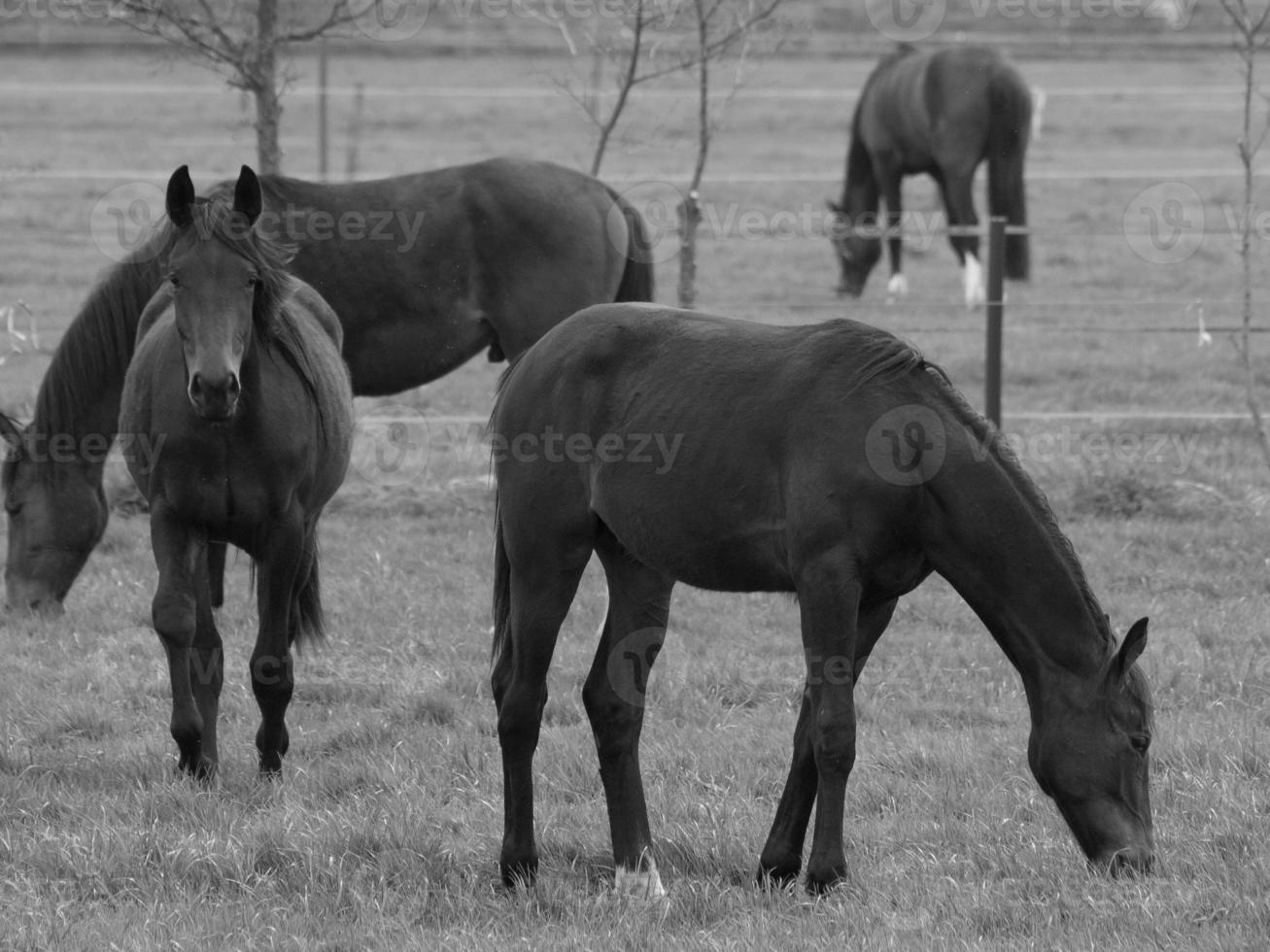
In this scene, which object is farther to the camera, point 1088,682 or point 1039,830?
point 1039,830

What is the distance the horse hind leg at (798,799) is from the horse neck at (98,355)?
3.88 metres

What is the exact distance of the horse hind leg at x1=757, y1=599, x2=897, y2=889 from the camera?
14.1ft

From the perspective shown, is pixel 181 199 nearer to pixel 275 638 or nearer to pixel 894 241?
pixel 275 638

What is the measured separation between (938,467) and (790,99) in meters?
24.7

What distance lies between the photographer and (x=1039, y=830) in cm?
473

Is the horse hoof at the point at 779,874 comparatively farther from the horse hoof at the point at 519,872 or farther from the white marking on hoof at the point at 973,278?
the white marking on hoof at the point at 973,278

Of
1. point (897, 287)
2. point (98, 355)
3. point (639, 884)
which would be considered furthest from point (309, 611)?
Answer: point (897, 287)

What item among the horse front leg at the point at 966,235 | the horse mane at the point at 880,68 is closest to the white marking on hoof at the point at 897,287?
the horse front leg at the point at 966,235

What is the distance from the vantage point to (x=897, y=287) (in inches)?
593

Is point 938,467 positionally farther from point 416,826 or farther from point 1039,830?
point 416,826

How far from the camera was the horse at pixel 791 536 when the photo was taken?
4047 millimetres

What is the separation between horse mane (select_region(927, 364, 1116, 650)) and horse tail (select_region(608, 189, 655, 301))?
448cm

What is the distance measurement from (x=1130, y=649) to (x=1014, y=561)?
1.16 ft

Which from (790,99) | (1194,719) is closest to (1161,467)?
(1194,719)
